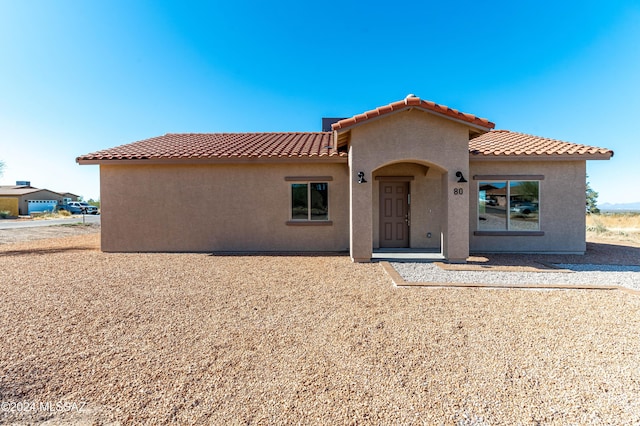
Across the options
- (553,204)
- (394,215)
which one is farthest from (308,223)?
(553,204)

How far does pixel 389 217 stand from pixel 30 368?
9.11m

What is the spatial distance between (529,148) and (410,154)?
15.5 feet

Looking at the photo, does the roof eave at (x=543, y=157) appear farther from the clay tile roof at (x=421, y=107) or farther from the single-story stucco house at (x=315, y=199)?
the clay tile roof at (x=421, y=107)

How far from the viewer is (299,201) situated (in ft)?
31.6

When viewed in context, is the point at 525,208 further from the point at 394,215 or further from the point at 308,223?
the point at 308,223

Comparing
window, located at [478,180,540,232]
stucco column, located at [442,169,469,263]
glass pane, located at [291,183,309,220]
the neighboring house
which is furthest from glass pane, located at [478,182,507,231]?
the neighboring house

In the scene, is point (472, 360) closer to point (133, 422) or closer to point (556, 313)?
point (556, 313)

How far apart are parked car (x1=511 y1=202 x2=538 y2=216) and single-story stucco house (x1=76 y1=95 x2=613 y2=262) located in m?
0.03

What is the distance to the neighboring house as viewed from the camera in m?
39.2

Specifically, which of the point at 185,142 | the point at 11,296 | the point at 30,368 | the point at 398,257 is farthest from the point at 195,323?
the point at 185,142

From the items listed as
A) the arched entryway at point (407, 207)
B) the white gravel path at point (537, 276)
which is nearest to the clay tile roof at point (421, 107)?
the arched entryway at point (407, 207)

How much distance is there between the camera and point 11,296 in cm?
518

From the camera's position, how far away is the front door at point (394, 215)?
9969mm

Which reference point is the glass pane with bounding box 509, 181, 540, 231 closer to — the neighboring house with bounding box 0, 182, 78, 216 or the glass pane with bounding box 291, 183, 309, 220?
the glass pane with bounding box 291, 183, 309, 220
